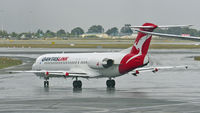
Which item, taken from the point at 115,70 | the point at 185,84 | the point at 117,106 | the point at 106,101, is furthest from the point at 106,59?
the point at 117,106

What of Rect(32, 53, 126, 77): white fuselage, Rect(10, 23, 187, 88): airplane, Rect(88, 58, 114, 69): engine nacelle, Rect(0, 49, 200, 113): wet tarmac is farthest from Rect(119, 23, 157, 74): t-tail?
Rect(0, 49, 200, 113): wet tarmac

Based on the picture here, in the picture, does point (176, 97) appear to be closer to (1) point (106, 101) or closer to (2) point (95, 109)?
(1) point (106, 101)

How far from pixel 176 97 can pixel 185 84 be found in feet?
33.1

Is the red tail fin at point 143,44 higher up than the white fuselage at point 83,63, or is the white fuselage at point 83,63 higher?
the red tail fin at point 143,44

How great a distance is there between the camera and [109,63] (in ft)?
123

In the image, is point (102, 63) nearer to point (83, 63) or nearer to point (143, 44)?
point (83, 63)

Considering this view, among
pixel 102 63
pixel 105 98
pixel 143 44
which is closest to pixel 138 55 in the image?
pixel 143 44

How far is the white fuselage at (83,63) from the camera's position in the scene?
3750cm

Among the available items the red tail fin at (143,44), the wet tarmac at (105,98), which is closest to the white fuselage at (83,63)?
the red tail fin at (143,44)

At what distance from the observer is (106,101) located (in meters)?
28.3

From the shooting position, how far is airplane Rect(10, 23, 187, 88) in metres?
36.6

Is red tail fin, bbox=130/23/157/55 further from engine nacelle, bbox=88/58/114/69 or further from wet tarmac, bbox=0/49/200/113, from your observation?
wet tarmac, bbox=0/49/200/113

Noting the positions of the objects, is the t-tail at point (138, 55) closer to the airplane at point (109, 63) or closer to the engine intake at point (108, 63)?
the airplane at point (109, 63)

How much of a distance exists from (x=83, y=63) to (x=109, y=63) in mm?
3100
